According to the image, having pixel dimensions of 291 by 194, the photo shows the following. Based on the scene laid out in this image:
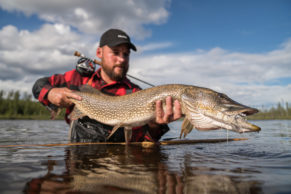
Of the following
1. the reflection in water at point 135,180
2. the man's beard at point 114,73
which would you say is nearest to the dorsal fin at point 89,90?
the man's beard at point 114,73

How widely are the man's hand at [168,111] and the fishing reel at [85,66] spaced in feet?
6.79

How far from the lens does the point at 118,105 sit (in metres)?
3.59

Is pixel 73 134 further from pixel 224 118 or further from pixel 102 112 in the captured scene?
pixel 224 118

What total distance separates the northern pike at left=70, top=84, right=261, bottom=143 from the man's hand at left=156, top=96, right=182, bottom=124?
7 cm

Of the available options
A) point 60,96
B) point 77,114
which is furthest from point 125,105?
point 60,96

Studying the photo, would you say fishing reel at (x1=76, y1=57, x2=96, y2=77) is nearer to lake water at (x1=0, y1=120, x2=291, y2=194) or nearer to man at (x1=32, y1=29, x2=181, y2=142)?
man at (x1=32, y1=29, x2=181, y2=142)

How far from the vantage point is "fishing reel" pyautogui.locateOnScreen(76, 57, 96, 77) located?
177 inches

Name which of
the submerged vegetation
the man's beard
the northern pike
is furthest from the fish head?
the submerged vegetation

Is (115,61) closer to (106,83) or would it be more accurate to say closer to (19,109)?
(106,83)

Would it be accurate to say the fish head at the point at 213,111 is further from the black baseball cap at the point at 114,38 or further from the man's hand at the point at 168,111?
the black baseball cap at the point at 114,38

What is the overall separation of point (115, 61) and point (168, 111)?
1.94 meters

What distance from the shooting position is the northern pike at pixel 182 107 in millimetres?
2697

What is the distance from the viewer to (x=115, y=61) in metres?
4.50

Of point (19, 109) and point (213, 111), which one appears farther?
point (19, 109)
